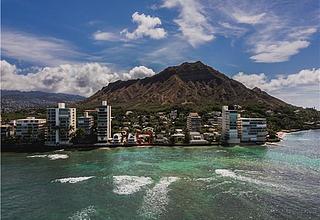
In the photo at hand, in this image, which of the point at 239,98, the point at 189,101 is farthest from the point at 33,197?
the point at 239,98

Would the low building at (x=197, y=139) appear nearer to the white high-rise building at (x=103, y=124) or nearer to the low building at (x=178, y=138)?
the low building at (x=178, y=138)

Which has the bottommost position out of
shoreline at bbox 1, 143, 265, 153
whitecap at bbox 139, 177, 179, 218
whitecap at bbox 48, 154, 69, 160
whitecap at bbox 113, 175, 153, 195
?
whitecap at bbox 139, 177, 179, 218

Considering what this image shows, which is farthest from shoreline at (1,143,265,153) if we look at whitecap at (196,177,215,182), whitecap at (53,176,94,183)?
whitecap at (196,177,215,182)

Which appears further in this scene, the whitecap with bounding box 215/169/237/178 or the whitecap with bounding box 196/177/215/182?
the whitecap with bounding box 215/169/237/178

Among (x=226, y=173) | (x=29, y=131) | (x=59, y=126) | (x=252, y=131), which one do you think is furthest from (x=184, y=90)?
(x=226, y=173)

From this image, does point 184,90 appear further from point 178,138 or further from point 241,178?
point 241,178

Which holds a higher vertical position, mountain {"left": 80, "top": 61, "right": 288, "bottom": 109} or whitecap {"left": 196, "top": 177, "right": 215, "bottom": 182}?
mountain {"left": 80, "top": 61, "right": 288, "bottom": 109}

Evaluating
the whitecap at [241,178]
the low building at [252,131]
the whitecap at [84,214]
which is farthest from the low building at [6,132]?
A: the low building at [252,131]

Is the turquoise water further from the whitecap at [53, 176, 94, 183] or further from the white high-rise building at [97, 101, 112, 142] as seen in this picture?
the white high-rise building at [97, 101, 112, 142]
